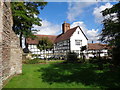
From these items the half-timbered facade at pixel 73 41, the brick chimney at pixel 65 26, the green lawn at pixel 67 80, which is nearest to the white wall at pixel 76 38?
the half-timbered facade at pixel 73 41

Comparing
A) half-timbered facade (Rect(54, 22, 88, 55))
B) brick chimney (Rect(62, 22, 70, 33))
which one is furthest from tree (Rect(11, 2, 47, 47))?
brick chimney (Rect(62, 22, 70, 33))

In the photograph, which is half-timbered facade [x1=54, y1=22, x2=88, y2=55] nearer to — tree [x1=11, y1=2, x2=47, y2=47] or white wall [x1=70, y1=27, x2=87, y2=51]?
white wall [x1=70, y1=27, x2=87, y2=51]

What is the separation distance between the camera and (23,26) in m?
18.4

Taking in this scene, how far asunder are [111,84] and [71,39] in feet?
61.3

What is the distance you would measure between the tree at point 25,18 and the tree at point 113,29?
12427 mm

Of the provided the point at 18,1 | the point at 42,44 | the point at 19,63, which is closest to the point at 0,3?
the point at 19,63

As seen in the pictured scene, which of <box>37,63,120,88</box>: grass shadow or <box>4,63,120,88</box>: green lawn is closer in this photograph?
<box>4,63,120,88</box>: green lawn

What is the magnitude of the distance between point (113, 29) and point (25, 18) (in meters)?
14.0

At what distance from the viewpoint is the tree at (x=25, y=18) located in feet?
53.5

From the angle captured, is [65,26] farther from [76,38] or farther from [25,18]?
[25,18]

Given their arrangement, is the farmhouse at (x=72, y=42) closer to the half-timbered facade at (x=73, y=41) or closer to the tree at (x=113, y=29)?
the half-timbered facade at (x=73, y=41)

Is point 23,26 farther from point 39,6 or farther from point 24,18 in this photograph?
point 39,6

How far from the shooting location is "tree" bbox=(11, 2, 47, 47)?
1631 cm

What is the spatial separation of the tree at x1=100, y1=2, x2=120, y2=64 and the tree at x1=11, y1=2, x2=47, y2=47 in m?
12.4
